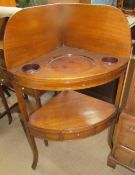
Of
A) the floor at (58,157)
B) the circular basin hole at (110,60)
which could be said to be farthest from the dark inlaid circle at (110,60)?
the floor at (58,157)

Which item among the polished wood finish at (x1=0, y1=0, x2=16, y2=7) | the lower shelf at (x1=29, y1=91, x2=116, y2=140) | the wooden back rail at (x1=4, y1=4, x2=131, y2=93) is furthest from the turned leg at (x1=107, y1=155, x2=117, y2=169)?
the polished wood finish at (x1=0, y1=0, x2=16, y2=7)

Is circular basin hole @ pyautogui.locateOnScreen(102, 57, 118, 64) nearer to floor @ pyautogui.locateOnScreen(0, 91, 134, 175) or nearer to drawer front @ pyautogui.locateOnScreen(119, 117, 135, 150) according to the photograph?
drawer front @ pyautogui.locateOnScreen(119, 117, 135, 150)

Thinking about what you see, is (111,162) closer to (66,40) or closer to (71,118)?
(71,118)

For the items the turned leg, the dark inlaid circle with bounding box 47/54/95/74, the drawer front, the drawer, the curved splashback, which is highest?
the curved splashback

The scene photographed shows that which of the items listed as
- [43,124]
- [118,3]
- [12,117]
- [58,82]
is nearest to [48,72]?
[58,82]

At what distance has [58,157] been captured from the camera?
148 cm

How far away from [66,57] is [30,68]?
11.3 inches

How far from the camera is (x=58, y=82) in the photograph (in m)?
0.88

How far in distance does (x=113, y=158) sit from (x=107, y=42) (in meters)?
0.84

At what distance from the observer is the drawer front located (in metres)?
1.07

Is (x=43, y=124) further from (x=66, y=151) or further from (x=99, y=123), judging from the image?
(x=66, y=151)

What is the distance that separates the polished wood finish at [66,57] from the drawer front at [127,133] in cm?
12

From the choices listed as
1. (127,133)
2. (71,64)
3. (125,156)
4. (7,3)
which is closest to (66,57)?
(71,64)

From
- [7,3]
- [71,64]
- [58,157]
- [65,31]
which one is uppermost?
[7,3]
